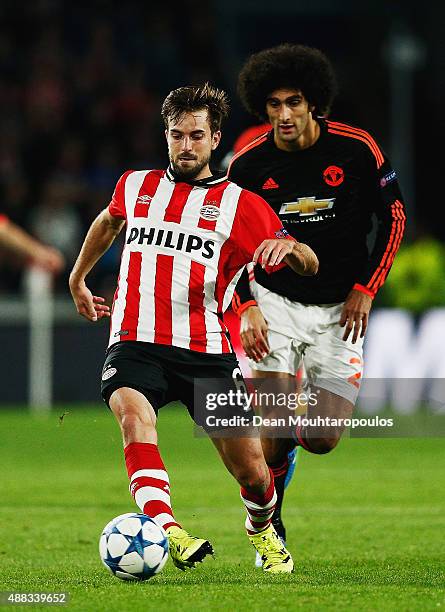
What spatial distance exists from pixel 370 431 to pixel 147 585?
9961mm

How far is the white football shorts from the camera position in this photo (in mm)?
6914

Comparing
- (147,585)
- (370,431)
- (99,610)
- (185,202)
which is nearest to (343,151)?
(185,202)

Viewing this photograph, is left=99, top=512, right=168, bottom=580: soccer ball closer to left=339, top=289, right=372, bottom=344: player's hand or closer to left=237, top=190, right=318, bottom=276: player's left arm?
left=237, top=190, right=318, bottom=276: player's left arm

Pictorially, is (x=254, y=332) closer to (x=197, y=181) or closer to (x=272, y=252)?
(x=197, y=181)

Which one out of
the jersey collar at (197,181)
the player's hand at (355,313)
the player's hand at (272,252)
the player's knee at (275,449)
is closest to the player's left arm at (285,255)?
the player's hand at (272,252)

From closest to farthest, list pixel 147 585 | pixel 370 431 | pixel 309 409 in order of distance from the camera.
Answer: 1. pixel 147 585
2. pixel 309 409
3. pixel 370 431

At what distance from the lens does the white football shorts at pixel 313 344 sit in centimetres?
691

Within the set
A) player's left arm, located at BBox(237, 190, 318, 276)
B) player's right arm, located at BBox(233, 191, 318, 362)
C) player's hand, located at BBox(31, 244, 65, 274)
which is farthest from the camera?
player's hand, located at BBox(31, 244, 65, 274)

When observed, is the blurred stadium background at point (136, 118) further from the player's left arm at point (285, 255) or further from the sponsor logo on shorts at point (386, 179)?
the player's left arm at point (285, 255)

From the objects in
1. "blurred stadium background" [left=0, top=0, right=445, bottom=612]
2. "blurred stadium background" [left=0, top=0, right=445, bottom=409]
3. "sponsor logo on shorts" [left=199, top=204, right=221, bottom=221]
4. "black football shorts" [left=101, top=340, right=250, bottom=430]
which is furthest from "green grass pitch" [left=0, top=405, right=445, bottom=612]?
"sponsor logo on shorts" [left=199, top=204, right=221, bottom=221]

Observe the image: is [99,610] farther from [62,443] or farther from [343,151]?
[62,443]

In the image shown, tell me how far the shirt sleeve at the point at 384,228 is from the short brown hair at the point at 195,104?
1.10 meters

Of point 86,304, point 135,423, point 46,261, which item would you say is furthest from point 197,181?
point 46,261

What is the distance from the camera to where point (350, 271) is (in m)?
6.90
